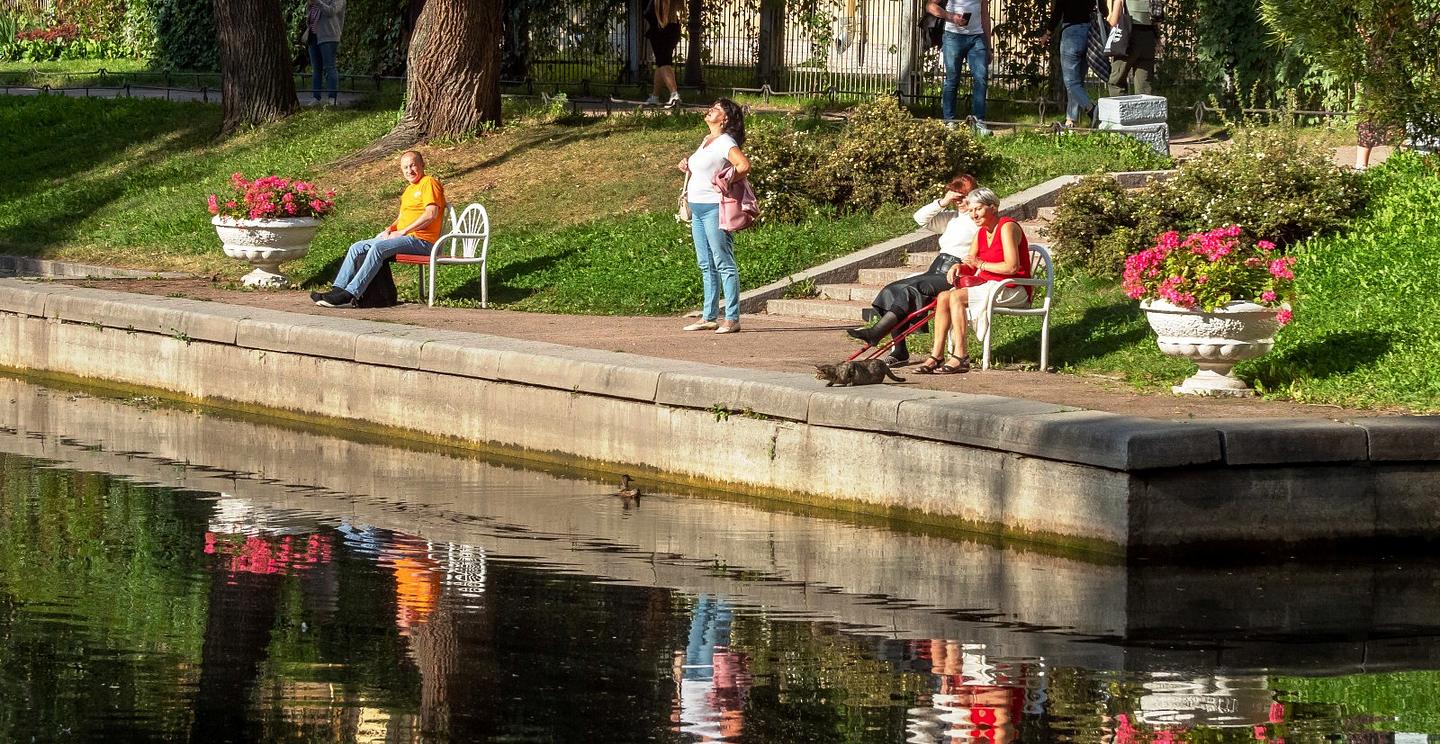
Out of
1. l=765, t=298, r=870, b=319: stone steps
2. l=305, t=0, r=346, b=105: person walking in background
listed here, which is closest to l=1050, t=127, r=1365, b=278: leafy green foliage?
l=765, t=298, r=870, b=319: stone steps

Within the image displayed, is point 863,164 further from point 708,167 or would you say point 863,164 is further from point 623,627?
point 623,627

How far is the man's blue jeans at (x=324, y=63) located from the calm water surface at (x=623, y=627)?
1454cm

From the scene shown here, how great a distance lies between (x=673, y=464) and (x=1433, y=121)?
16.9 ft

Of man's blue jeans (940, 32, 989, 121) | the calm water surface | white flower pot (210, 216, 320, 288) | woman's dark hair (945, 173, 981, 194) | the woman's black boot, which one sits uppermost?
man's blue jeans (940, 32, 989, 121)

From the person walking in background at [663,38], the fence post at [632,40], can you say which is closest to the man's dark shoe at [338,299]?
the person walking in background at [663,38]

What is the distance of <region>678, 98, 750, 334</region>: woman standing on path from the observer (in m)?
13.9

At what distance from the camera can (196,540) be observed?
32.3 feet

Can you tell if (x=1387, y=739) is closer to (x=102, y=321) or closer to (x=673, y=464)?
(x=673, y=464)

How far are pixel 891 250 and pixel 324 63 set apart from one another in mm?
12213

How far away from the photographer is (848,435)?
10.6 meters

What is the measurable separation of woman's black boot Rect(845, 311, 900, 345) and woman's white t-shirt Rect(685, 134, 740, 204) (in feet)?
6.23

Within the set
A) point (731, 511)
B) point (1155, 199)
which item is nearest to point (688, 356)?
point (731, 511)

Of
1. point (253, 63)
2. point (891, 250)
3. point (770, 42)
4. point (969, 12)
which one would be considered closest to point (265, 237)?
point (891, 250)

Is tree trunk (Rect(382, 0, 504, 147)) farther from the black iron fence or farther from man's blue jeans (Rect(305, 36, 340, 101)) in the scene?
the black iron fence
